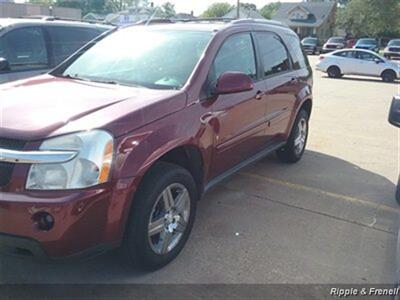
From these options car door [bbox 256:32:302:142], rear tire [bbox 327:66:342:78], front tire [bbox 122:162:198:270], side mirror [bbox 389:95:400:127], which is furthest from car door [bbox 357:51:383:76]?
front tire [bbox 122:162:198:270]

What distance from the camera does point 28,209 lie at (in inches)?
101

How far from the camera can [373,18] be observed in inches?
2378

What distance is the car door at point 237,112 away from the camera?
3914 mm

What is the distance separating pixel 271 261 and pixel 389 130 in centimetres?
627

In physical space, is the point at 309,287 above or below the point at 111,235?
below

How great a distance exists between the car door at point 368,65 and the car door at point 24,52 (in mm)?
18142

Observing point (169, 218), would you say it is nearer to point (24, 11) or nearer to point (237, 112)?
point (237, 112)

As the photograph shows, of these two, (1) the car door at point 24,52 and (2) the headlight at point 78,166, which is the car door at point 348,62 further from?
(2) the headlight at point 78,166

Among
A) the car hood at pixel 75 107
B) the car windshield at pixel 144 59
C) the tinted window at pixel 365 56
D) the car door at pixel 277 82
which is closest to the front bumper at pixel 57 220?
the car hood at pixel 75 107

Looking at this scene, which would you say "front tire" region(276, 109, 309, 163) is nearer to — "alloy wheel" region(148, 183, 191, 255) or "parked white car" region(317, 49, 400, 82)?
"alloy wheel" region(148, 183, 191, 255)

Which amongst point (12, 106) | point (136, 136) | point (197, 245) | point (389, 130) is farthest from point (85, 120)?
point (389, 130)

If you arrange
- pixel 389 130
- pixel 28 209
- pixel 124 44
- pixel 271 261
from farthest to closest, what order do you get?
pixel 389 130 → pixel 124 44 → pixel 271 261 → pixel 28 209

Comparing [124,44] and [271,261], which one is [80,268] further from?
[124,44]

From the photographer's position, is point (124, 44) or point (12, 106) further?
point (124, 44)
